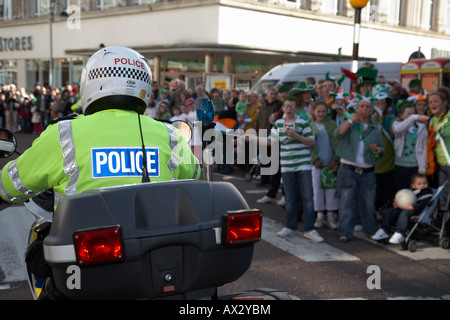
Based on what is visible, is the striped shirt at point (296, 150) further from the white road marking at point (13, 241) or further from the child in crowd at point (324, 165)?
the white road marking at point (13, 241)

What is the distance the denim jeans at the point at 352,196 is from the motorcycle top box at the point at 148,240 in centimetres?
517

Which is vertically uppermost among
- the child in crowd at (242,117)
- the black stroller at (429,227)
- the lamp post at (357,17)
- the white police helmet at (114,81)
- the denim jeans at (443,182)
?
the lamp post at (357,17)

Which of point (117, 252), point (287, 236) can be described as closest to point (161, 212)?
point (117, 252)

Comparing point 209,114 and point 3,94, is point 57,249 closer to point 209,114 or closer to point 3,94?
point 209,114

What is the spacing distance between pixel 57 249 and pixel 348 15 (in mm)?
32792

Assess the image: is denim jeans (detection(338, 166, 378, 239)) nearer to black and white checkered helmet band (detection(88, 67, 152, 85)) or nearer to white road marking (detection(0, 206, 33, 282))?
white road marking (detection(0, 206, 33, 282))

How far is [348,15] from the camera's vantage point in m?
32.4

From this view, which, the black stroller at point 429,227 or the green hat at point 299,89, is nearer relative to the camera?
the black stroller at point 429,227

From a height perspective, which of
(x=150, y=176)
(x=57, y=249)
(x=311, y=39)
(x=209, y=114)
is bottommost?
(x=57, y=249)

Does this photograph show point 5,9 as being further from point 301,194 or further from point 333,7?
point 301,194

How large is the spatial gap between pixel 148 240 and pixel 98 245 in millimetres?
170

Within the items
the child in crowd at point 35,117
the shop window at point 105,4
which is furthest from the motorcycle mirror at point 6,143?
the shop window at point 105,4

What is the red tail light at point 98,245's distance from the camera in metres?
1.82

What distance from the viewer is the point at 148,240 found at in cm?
189
